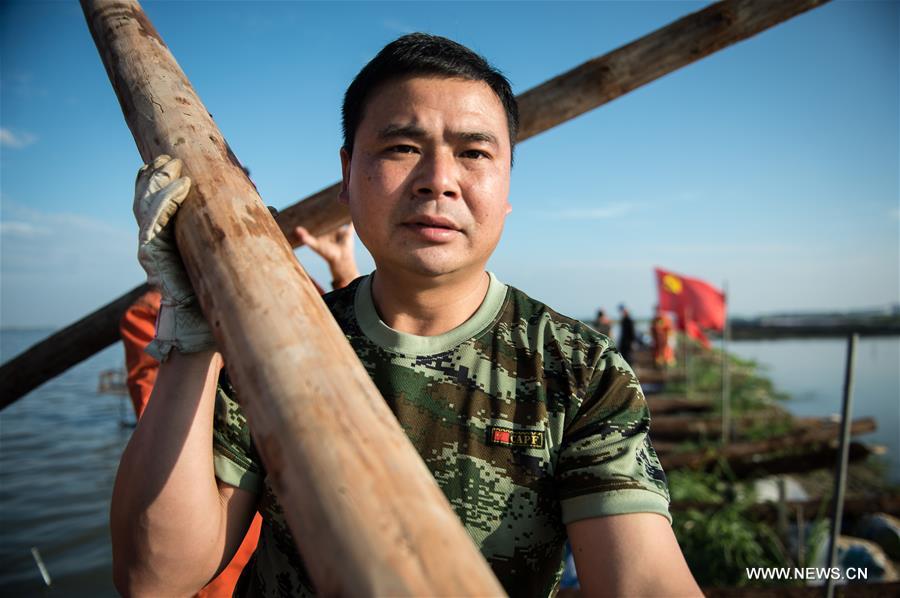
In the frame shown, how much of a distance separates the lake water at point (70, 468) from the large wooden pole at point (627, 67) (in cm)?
508

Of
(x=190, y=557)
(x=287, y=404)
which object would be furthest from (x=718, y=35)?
(x=190, y=557)

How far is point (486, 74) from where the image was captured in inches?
58.7

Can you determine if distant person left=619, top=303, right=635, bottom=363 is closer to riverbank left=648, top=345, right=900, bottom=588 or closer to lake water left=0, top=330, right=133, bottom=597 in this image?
riverbank left=648, top=345, right=900, bottom=588

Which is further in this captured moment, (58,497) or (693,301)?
(693,301)

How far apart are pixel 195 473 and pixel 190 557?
23 cm

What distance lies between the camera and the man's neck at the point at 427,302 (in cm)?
148

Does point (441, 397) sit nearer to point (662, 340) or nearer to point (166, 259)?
point (166, 259)

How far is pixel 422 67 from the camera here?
1.42 m

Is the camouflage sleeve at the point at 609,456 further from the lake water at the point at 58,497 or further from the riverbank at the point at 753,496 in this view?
the lake water at the point at 58,497

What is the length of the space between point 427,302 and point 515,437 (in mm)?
434

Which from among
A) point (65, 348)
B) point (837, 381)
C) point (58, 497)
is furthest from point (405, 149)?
point (837, 381)

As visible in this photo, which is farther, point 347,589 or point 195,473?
point 195,473

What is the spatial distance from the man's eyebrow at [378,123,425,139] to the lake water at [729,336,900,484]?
10.7 feet

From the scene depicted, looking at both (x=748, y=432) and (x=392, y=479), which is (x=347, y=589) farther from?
(x=748, y=432)
